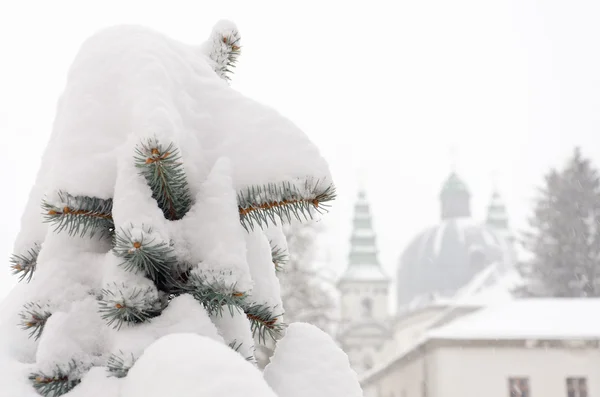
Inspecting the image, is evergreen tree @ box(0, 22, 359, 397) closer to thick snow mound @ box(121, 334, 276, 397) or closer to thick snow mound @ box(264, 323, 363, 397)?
thick snow mound @ box(264, 323, 363, 397)

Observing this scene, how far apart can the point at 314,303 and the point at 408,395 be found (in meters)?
5.06

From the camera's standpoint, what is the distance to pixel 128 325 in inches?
96.8

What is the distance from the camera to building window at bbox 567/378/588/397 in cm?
2075

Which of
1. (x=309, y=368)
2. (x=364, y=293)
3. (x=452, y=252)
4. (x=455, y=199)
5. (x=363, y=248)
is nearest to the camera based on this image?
(x=309, y=368)

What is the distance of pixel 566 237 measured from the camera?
3716cm

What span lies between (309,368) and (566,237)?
36.8 metres

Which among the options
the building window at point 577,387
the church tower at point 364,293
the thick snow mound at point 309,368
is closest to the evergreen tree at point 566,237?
the building window at point 577,387

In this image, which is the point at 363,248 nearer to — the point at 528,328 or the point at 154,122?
the point at 528,328

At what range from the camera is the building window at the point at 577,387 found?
20.8 meters

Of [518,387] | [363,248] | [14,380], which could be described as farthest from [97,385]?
[363,248]

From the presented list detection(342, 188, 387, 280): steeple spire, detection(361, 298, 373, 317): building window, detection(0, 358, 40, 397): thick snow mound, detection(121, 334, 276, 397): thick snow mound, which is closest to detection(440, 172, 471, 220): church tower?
detection(342, 188, 387, 280): steeple spire

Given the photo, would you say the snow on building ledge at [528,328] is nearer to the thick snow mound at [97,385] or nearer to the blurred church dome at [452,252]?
the thick snow mound at [97,385]

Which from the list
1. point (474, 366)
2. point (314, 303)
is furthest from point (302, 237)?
point (474, 366)

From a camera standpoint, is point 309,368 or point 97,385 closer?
point 97,385
